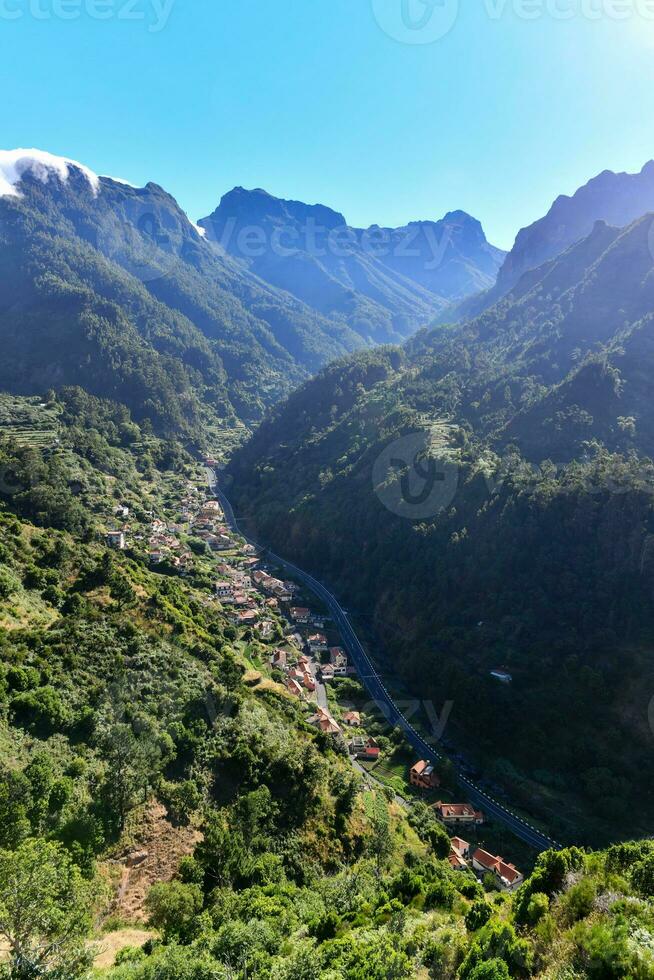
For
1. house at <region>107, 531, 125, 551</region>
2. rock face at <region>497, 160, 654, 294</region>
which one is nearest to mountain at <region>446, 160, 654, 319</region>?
rock face at <region>497, 160, 654, 294</region>

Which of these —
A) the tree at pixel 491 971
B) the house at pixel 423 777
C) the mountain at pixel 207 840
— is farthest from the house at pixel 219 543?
the tree at pixel 491 971

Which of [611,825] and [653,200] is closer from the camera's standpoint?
[611,825]

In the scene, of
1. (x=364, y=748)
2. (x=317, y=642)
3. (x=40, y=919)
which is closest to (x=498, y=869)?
(x=364, y=748)

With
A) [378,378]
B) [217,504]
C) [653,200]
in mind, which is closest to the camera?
[217,504]

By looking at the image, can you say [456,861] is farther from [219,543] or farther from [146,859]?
[219,543]

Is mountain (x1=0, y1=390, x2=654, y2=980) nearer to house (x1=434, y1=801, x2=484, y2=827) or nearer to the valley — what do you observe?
the valley

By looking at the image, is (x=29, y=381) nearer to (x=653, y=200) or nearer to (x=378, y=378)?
(x=378, y=378)

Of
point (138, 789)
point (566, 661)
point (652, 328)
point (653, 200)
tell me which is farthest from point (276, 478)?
point (653, 200)

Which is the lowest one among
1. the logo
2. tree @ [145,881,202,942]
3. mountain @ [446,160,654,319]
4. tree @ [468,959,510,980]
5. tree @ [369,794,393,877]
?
tree @ [369,794,393,877]
